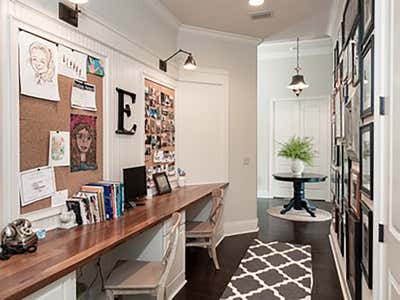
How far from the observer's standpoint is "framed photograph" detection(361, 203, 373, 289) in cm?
188

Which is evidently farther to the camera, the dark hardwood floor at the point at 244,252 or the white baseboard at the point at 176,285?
the dark hardwood floor at the point at 244,252

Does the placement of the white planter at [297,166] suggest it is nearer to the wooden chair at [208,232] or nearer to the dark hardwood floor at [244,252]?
the dark hardwood floor at [244,252]

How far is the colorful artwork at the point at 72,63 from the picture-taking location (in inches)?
90.9

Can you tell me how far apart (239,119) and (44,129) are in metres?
3.38

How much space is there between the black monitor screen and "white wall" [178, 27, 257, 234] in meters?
1.95

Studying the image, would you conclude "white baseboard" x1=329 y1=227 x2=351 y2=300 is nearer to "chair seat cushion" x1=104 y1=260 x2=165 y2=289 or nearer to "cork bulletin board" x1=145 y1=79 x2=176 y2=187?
"chair seat cushion" x1=104 y1=260 x2=165 y2=289

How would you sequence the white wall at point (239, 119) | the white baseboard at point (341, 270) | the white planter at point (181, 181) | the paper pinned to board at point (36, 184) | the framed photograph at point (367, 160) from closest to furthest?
the framed photograph at point (367, 160) → the paper pinned to board at point (36, 184) → the white baseboard at point (341, 270) → the white planter at point (181, 181) → the white wall at point (239, 119)

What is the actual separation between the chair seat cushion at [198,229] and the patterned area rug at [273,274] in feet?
1.76

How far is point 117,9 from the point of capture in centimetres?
301

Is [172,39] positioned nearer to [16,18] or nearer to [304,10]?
[304,10]

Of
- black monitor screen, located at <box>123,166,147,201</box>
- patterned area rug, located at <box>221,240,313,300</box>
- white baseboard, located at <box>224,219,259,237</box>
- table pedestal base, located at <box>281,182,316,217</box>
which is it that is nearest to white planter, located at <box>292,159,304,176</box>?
table pedestal base, located at <box>281,182,316,217</box>

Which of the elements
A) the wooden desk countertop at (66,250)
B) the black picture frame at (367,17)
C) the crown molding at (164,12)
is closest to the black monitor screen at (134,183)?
the wooden desk countertop at (66,250)

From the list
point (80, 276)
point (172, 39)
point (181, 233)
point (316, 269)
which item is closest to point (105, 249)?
point (80, 276)

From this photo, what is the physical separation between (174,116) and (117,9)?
1.81 metres
